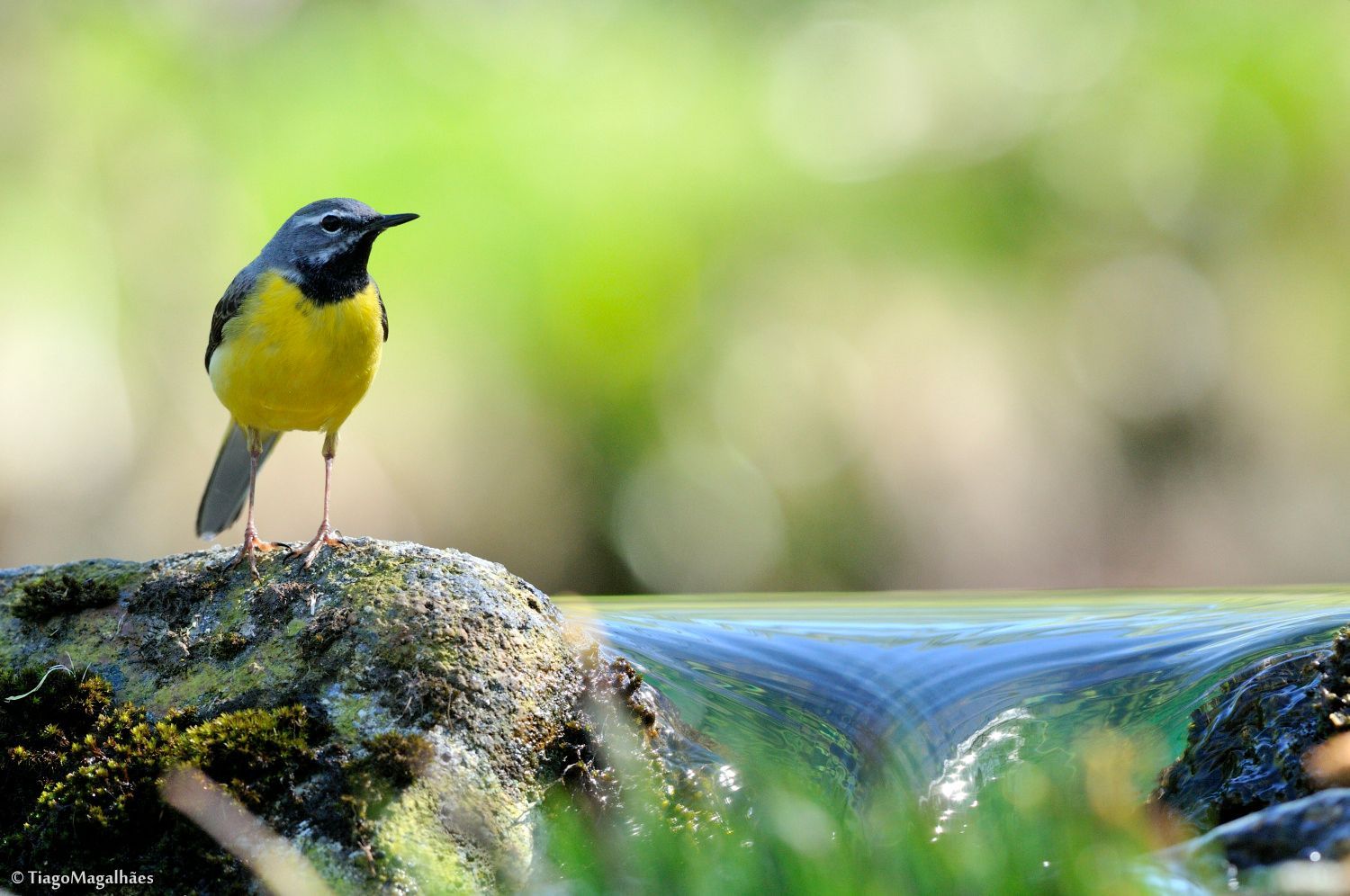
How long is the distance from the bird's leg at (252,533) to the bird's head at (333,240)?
754 millimetres

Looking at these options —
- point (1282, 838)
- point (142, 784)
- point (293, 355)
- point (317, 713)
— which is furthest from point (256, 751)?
point (1282, 838)

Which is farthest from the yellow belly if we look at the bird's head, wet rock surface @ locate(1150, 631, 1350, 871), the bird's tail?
wet rock surface @ locate(1150, 631, 1350, 871)

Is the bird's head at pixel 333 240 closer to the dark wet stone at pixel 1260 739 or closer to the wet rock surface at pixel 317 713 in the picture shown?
the wet rock surface at pixel 317 713

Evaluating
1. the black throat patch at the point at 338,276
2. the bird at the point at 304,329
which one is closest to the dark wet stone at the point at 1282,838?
the bird at the point at 304,329

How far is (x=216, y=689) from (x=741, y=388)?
27.4 ft

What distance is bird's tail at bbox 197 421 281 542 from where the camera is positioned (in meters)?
5.52

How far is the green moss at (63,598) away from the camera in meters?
4.25

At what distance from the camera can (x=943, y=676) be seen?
4.89m

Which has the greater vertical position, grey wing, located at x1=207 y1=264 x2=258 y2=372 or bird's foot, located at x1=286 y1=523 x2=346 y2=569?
grey wing, located at x1=207 y1=264 x2=258 y2=372

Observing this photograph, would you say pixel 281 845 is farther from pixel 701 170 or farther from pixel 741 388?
pixel 701 170

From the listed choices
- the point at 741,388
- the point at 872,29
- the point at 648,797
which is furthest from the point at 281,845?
the point at 872,29

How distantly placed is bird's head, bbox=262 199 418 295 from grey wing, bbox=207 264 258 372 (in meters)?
0.11

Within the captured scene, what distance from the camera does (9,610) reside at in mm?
4336

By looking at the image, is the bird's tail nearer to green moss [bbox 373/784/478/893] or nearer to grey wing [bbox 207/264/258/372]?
grey wing [bbox 207/264/258/372]
